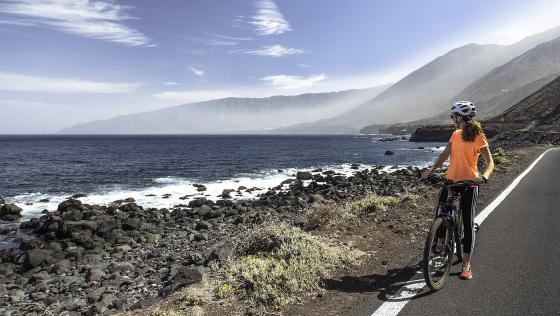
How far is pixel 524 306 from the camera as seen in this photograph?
514 centimetres

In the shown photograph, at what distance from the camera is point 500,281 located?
5.97 m

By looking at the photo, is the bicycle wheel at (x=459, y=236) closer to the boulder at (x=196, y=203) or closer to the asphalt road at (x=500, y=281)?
the asphalt road at (x=500, y=281)

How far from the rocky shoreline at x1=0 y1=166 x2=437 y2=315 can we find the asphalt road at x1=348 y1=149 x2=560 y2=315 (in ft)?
12.1

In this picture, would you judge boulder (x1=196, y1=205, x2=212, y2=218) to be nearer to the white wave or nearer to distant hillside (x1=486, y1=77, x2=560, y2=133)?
the white wave

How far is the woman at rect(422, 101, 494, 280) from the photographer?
5855 millimetres

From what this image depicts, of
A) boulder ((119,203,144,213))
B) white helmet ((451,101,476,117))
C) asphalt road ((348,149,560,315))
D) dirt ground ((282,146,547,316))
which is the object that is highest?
white helmet ((451,101,476,117))

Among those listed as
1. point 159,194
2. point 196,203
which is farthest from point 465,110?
point 159,194

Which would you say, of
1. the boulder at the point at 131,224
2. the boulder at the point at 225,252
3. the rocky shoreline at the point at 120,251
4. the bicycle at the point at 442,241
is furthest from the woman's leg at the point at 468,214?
the boulder at the point at 131,224

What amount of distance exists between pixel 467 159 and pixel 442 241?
1241 mm

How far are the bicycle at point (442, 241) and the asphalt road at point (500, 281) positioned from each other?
0.66 feet

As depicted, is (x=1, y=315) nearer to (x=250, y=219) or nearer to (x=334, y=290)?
(x=334, y=290)

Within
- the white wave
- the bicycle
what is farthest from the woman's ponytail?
the white wave

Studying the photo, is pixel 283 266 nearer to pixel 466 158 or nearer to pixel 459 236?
pixel 459 236

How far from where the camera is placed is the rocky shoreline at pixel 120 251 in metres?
9.43
